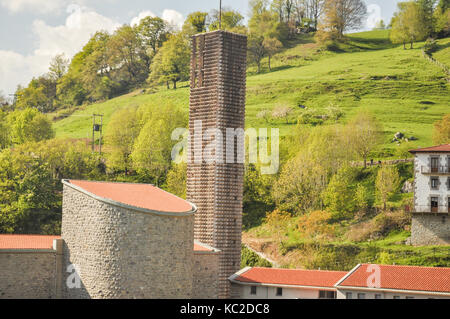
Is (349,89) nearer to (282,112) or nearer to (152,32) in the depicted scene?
(282,112)

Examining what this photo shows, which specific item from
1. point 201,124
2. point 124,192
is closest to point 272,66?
point 201,124

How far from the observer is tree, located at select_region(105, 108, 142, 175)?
58812 millimetres

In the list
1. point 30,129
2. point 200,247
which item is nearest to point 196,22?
point 30,129

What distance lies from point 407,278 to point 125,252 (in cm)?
1339

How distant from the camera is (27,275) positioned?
80.2ft

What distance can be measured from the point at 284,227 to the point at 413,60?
40201mm

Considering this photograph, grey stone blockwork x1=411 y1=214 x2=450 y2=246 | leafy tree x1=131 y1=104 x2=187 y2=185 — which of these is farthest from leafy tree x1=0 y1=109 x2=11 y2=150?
grey stone blockwork x1=411 y1=214 x2=450 y2=246

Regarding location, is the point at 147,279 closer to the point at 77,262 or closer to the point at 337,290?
the point at 77,262

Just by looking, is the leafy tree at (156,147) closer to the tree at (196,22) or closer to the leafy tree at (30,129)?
the leafy tree at (30,129)

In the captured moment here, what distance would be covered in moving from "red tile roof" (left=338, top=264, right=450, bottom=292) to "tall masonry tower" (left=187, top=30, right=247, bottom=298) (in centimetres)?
604

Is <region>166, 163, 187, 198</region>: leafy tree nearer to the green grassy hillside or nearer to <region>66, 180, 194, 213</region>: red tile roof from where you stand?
the green grassy hillside


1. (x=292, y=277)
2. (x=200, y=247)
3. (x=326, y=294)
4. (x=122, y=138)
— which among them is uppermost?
(x=122, y=138)

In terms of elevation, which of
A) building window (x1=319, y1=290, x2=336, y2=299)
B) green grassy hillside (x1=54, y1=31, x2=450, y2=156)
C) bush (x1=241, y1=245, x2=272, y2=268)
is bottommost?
bush (x1=241, y1=245, x2=272, y2=268)

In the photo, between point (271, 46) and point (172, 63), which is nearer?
point (172, 63)
